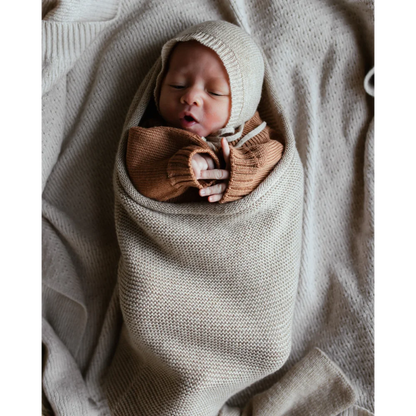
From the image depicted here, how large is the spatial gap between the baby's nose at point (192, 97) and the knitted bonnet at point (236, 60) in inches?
3.4

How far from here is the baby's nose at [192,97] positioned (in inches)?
43.4

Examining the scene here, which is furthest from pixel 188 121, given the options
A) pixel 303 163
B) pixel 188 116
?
pixel 303 163

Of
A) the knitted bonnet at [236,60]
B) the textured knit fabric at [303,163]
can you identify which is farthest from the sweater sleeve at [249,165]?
the textured knit fabric at [303,163]

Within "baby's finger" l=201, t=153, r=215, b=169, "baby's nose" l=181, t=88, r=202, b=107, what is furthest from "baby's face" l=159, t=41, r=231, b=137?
"baby's finger" l=201, t=153, r=215, b=169

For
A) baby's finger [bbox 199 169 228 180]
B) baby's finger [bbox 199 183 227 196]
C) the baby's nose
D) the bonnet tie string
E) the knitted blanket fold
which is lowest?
the knitted blanket fold

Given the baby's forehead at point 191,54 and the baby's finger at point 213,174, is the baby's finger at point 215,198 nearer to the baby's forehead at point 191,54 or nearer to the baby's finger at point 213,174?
the baby's finger at point 213,174

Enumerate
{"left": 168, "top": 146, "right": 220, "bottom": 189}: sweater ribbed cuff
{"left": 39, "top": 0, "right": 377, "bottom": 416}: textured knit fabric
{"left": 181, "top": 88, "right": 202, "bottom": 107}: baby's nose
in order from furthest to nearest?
{"left": 39, "top": 0, "right": 377, "bottom": 416}: textured knit fabric, {"left": 181, "top": 88, "right": 202, "bottom": 107}: baby's nose, {"left": 168, "top": 146, "right": 220, "bottom": 189}: sweater ribbed cuff

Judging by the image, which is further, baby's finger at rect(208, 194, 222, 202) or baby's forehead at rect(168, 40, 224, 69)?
baby's forehead at rect(168, 40, 224, 69)

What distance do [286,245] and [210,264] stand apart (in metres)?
0.21

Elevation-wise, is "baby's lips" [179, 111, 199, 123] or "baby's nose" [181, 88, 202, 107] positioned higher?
"baby's nose" [181, 88, 202, 107]

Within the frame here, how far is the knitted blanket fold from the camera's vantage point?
3.65 feet

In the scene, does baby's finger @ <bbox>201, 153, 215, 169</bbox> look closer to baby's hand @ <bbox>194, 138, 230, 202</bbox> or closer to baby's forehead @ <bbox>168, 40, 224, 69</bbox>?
baby's hand @ <bbox>194, 138, 230, 202</bbox>

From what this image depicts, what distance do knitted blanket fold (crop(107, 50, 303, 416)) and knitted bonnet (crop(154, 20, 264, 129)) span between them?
0.47 feet
